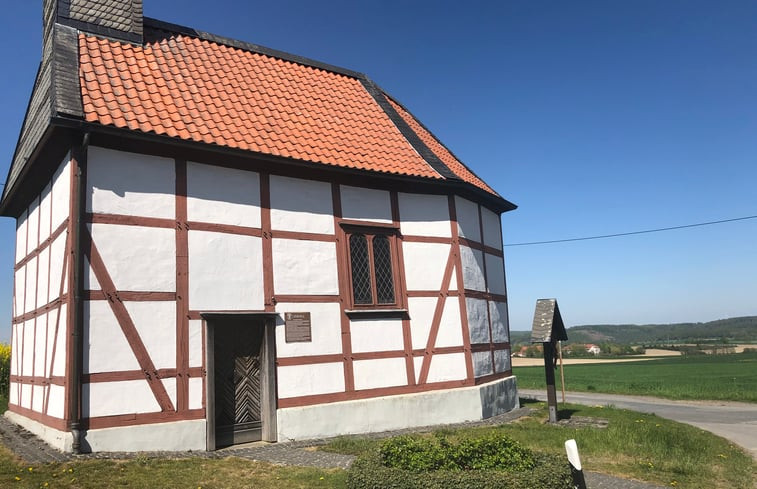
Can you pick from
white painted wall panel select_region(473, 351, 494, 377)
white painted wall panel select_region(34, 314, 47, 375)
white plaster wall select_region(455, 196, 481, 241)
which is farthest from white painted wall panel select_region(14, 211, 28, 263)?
white painted wall panel select_region(473, 351, 494, 377)

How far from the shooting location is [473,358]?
13.6 m

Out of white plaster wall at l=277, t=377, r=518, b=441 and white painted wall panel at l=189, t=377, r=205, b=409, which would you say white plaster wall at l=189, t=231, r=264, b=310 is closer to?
white painted wall panel at l=189, t=377, r=205, b=409

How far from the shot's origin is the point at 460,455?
5.95m

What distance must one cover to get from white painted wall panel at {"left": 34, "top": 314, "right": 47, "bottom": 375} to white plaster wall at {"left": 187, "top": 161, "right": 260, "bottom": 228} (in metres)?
3.67

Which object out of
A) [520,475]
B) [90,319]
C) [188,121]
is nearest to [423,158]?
[188,121]

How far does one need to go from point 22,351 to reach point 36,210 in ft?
10.7

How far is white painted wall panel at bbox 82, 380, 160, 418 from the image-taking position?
28.7 feet

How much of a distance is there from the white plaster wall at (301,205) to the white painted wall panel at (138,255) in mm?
2260

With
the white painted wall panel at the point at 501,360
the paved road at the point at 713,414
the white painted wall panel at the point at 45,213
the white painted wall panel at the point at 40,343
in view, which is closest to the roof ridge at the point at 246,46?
the white painted wall panel at the point at 45,213

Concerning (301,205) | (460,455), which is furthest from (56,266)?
(460,455)

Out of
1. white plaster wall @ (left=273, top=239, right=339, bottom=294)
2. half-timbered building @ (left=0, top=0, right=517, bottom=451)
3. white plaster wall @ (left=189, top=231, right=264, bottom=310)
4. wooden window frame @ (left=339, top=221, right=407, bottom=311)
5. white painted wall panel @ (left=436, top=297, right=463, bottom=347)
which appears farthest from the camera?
white painted wall panel @ (left=436, top=297, right=463, bottom=347)

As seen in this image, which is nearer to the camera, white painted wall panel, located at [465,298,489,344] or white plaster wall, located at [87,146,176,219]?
white plaster wall, located at [87,146,176,219]

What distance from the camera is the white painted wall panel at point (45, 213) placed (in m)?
11.0

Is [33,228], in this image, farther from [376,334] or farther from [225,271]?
[376,334]
